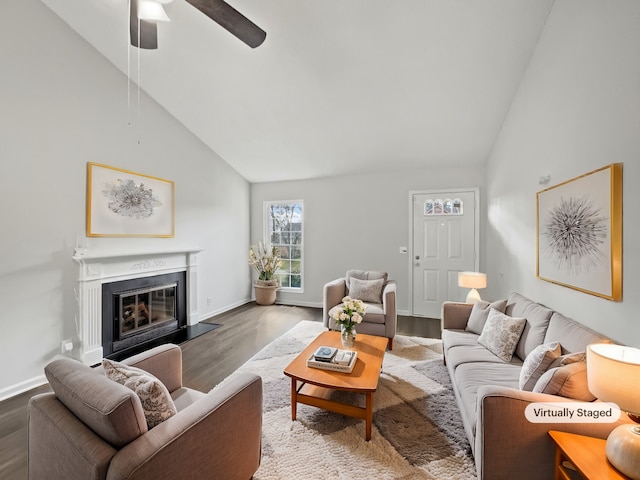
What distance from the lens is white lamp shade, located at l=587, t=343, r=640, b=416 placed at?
1.10 metres

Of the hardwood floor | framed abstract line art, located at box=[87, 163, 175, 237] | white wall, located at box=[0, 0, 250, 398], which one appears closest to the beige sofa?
the hardwood floor

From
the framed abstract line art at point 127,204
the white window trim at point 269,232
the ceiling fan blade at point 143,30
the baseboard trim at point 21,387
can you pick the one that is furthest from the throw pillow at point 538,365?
the white window trim at point 269,232

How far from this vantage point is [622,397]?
1115 millimetres

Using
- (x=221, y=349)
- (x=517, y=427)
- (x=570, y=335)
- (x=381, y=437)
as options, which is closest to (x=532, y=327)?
(x=570, y=335)

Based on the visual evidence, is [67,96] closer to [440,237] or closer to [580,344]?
[580,344]

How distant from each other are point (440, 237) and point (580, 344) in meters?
3.06

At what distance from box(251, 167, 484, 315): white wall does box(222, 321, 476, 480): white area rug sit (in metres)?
2.44

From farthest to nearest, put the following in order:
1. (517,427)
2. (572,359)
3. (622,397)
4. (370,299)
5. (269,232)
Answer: (269,232) → (370,299) → (572,359) → (517,427) → (622,397)

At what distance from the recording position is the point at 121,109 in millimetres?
3340

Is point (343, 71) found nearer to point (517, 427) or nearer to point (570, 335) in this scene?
point (570, 335)

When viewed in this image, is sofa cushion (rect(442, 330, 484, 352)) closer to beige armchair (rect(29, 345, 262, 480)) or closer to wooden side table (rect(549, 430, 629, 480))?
wooden side table (rect(549, 430, 629, 480))

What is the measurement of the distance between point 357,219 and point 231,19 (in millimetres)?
3621

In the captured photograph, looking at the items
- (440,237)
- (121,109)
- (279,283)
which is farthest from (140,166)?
(440,237)

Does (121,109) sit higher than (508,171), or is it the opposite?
(121,109)
